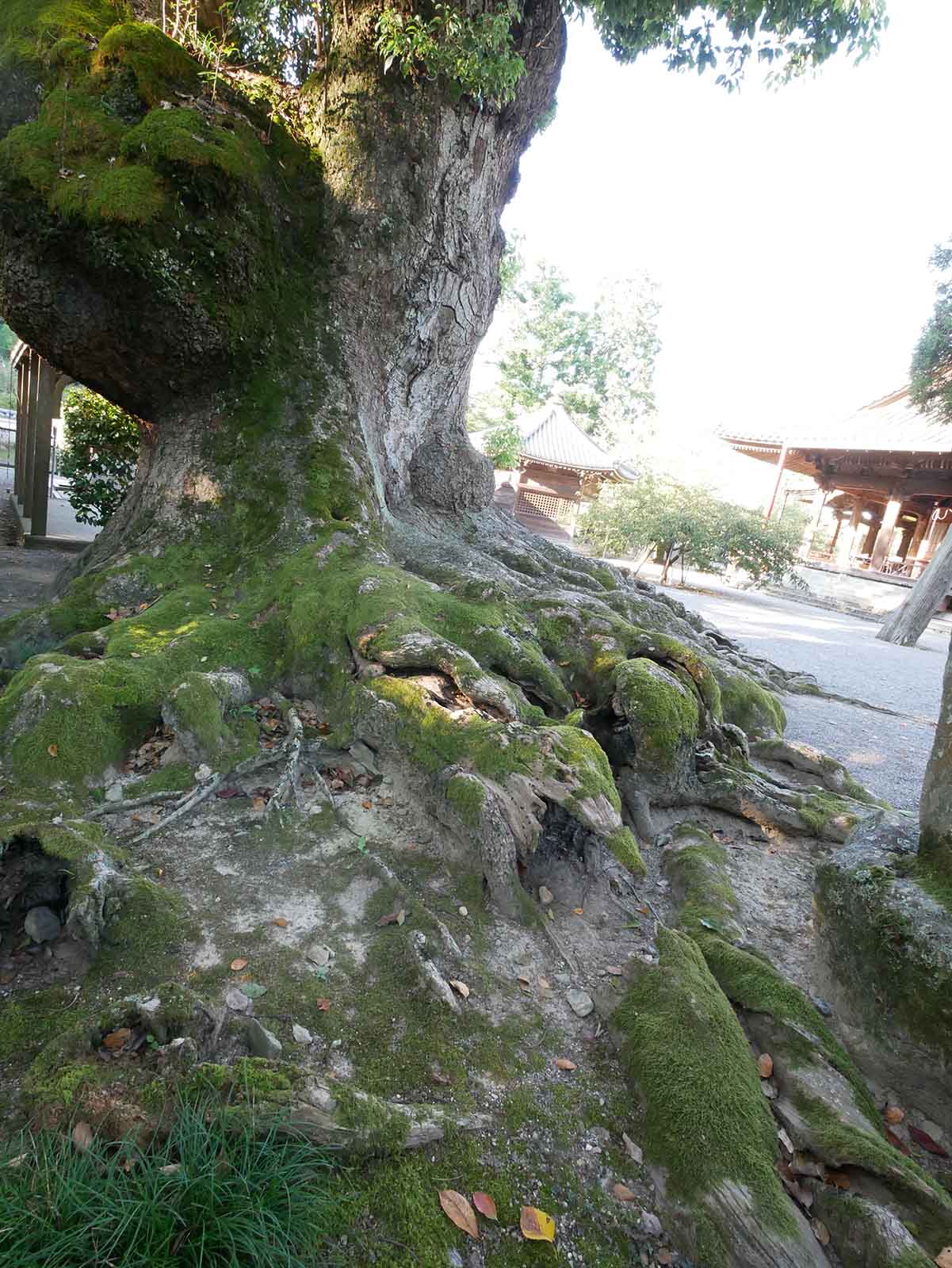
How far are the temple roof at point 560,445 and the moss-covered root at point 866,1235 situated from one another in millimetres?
24277

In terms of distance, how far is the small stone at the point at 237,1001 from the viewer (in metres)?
2.11

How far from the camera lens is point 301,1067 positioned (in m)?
1.84

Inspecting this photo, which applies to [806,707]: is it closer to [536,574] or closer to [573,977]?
[536,574]

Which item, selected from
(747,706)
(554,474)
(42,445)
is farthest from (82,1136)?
(554,474)

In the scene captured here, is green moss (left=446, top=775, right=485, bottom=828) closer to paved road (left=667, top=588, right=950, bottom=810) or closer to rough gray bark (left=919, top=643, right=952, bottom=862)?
rough gray bark (left=919, top=643, right=952, bottom=862)

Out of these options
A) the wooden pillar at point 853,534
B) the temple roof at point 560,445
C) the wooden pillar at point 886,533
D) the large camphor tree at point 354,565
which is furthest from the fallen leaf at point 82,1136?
the wooden pillar at point 853,534

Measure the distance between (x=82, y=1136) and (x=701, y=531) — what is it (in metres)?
20.0

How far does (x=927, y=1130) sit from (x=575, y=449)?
26960 millimetres

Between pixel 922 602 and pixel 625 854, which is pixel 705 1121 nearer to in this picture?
pixel 625 854

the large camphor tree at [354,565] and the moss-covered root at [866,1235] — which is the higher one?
the large camphor tree at [354,565]

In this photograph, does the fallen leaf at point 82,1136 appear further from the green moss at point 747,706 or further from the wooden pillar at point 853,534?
the wooden pillar at point 853,534

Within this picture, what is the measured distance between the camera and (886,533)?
21.8 meters

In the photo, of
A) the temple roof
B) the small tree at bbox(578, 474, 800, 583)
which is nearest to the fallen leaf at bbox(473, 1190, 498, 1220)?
the small tree at bbox(578, 474, 800, 583)

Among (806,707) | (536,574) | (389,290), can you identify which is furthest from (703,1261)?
(806,707)
